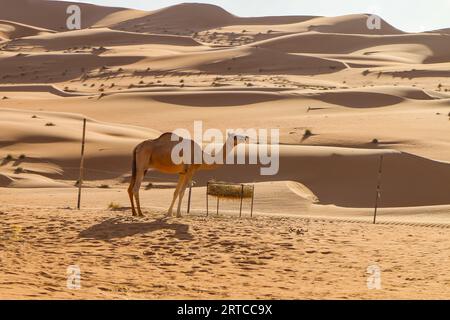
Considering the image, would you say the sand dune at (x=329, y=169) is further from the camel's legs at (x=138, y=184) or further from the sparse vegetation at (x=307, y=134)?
the camel's legs at (x=138, y=184)

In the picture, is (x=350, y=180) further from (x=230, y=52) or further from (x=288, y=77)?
(x=230, y=52)

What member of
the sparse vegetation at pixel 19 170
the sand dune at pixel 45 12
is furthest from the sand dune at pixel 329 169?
the sand dune at pixel 45 12

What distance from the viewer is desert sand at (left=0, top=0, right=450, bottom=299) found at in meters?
11.2

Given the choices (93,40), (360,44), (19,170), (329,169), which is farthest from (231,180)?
(360,44)

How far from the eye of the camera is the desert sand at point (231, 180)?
36.9 ft

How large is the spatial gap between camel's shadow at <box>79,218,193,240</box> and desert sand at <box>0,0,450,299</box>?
4 centimetres

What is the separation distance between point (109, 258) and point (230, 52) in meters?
70.0

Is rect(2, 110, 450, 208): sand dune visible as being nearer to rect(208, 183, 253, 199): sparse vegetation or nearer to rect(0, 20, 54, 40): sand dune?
rect(208, 183, 253, 199): sparse vegetation

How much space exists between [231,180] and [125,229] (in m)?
14.2

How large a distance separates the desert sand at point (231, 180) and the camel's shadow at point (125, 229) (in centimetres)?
4

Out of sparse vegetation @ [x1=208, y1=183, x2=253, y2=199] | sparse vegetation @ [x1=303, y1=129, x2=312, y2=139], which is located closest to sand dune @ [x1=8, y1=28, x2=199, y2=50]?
sparse vegetation @ [x1=303, y1=129, x2=312, y2=139]
